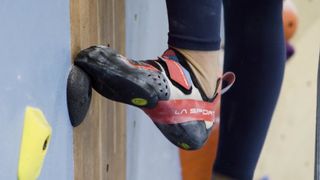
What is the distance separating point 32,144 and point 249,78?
48 cm

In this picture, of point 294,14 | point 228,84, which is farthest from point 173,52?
point 294,14

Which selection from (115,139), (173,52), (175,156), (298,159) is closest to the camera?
(173,52)

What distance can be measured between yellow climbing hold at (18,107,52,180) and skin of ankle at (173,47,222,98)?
0.69ft

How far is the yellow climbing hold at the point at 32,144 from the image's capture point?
1.72 ft

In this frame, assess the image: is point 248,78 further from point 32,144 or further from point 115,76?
point 32,144

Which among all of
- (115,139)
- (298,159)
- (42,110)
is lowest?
(298,159)

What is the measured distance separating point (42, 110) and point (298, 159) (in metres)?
1.07

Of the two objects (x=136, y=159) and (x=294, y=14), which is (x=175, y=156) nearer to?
(x=136, y=159)

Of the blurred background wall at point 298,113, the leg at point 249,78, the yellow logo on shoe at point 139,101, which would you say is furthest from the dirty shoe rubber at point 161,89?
the blurred background wall at point 298,113

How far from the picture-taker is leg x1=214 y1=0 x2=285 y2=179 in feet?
2.93

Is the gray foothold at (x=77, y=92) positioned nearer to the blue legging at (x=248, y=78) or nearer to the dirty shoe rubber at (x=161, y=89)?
the dirty shoe rubber at (x=161, y=89)

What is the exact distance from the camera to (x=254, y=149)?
954 millimetres

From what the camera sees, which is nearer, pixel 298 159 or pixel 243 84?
pixel 243 84

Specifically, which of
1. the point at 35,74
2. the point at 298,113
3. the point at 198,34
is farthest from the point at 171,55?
the point at 298,113
